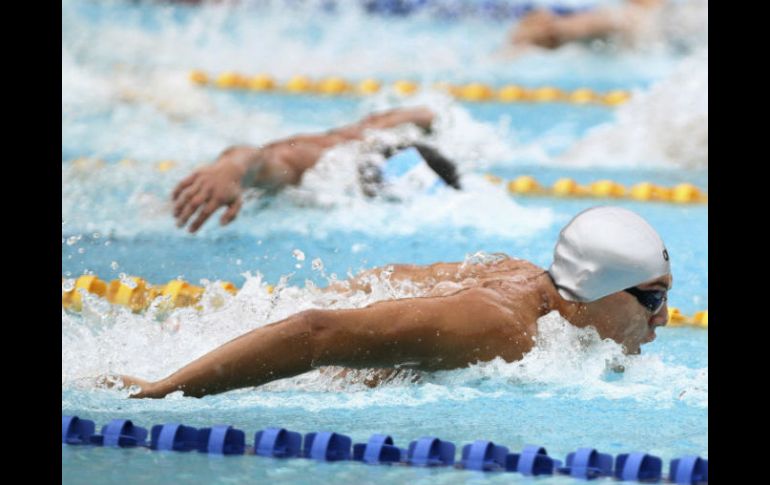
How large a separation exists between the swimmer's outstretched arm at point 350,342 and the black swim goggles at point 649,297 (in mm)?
326

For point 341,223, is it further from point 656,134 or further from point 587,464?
point 587,464

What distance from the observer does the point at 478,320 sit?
2.95 meters

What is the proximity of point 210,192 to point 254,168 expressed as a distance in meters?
0.31

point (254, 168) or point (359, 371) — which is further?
point (254, 168)

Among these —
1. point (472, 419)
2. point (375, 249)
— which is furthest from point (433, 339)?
point (375, 249)

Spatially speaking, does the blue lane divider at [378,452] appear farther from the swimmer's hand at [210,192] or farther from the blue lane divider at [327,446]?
the swimmer's hand at [210,192]

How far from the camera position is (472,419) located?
2994mm

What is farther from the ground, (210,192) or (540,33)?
(540,33)

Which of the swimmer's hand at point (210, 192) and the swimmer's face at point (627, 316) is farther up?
the swimmer's hand at point (210, 192)

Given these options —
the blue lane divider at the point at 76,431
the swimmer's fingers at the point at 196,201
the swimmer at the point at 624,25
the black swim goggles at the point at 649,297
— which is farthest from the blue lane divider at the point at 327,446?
the swimmer at the point at 624,25

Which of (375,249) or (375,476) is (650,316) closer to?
(375,476)

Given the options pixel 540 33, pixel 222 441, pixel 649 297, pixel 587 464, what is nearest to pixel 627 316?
pixel 649 297

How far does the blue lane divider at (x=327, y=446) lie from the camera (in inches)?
107

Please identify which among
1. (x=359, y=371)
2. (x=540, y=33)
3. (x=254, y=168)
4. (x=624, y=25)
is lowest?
(x=359, y=371)
